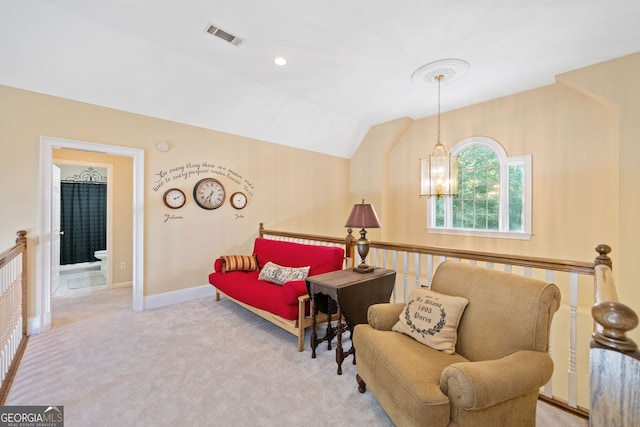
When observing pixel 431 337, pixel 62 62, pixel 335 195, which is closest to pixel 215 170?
pixel 62 62

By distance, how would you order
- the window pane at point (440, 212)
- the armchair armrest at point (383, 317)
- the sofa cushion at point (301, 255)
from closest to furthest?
the armchair armrest at point (383, 317) < the sofa cushion at point (301, 255) < the window pane at point (440, 212)

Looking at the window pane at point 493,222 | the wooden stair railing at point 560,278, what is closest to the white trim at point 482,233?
the window pane at point 493,222

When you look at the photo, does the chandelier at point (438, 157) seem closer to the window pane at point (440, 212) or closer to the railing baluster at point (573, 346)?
the window pane at point (440, 212)

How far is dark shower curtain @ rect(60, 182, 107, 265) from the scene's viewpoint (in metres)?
6.09

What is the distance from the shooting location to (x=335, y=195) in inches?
232

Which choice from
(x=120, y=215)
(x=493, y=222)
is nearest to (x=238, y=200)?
(x=120, y=215)

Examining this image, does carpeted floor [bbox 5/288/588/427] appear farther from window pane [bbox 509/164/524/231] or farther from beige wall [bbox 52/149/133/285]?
window pane [bbox 509/164/524/231]

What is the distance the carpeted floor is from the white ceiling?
264 cm

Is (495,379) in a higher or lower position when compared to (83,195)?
lower

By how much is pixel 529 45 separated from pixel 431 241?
120 inches

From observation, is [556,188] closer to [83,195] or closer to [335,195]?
[335,195]

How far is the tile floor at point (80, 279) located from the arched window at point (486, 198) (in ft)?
19.2

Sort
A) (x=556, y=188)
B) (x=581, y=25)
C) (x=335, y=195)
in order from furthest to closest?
(x=335, y=195) < (x=556, y=188) < (x=581, y=25)

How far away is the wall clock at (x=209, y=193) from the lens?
13.0 ft
